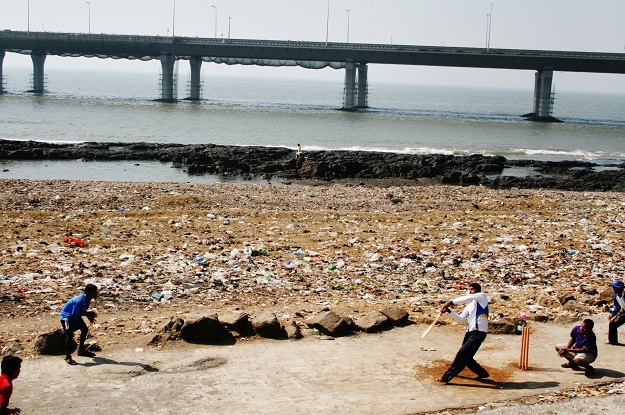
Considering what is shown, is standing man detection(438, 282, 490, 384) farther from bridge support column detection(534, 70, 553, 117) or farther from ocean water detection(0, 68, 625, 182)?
bridge support column detection(534, 70, 553, 117)

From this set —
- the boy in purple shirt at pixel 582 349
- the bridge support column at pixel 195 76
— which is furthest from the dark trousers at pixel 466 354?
the bridge support column at pixel 195 76

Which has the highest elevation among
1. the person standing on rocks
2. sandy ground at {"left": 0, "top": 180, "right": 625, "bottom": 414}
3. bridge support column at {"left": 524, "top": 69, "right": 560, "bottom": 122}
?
bridge support column at {"left": 524, "top": 69, "right": 560, "bottom": 122}

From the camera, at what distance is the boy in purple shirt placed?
984 cm

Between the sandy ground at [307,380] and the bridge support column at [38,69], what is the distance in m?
103

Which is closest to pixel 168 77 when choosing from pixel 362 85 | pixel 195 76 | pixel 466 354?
pixel 195 76

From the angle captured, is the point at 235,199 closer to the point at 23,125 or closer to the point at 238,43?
the point at 23,125

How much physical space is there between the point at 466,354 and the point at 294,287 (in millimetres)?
4979

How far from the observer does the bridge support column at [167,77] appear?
96.8 metres

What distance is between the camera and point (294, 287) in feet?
45.1

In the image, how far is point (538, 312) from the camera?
40.7 feet

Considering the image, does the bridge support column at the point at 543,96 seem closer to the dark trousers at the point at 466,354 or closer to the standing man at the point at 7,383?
the dark trousers at the point at 466,354

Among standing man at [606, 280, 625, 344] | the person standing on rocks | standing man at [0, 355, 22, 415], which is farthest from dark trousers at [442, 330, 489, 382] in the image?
standing man at [0, 355, 22, 415]

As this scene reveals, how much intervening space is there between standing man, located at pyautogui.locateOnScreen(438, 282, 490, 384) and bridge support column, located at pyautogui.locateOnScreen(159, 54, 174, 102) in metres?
91.2

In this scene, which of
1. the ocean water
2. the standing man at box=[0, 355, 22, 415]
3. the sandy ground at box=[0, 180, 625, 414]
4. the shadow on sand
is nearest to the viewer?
the standing man at box=[0, 355, 22, 415]
